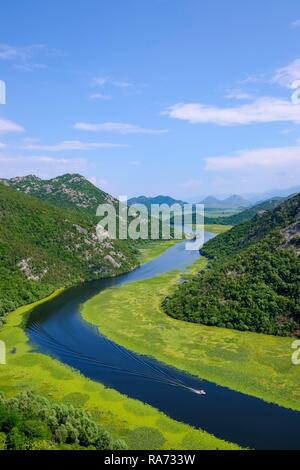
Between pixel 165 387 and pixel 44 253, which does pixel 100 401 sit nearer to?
pixel 165 387

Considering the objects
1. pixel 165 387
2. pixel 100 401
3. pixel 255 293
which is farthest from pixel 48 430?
pixel 255 293

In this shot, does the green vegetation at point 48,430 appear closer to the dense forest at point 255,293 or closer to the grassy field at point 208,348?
the grassy field at point 208,348

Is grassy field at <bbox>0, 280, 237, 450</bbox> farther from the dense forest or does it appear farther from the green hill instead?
the dense forest

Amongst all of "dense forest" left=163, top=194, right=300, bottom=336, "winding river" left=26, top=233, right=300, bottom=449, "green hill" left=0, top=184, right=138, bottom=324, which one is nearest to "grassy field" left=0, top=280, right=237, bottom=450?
"winding river" left=26, top=233, right=300, bottom=449

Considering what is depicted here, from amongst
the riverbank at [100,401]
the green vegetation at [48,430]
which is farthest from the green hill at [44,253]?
the green vegetation at [48,430]

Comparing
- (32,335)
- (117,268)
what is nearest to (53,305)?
(32,335)

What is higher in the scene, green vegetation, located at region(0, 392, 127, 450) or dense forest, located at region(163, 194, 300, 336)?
dense forest, located at region(163, 194, 300, 336)
